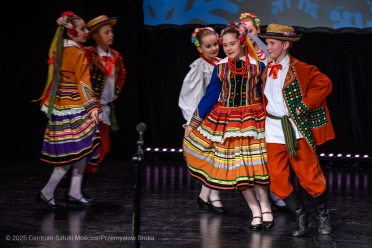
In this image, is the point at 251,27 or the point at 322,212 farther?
the point at 251,27

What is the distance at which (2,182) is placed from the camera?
700 centimetres

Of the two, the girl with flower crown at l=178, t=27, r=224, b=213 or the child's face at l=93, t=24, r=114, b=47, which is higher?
the child's face at l=93, t=24, r=114, b=47

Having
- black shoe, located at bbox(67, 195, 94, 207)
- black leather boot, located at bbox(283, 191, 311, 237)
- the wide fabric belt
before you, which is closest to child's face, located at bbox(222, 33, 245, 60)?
the wide fabric belt

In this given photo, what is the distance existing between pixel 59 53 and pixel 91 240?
160 cm

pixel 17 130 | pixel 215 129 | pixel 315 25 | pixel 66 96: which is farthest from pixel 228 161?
pixel 17 130

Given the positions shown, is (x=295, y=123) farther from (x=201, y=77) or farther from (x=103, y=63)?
(x=103, y=63)

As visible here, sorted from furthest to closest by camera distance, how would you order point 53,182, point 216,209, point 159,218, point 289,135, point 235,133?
1. point 53,182
2. point 216,209
3. point 159,218
4. point 235,133
5. point 289,135

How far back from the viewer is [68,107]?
5.49 m

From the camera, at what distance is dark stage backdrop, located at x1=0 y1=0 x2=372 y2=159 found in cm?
828

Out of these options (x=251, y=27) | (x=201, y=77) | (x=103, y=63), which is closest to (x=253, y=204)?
(x=201, y=77)

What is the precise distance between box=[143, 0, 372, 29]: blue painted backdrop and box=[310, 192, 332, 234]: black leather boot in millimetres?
3869

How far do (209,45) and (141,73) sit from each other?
3301mm

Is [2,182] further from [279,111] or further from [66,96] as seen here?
[279,111]

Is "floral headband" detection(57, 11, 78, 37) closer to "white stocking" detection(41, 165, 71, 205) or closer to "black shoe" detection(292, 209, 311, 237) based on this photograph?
"white stocking" detection(41, 165, 71, 205)
